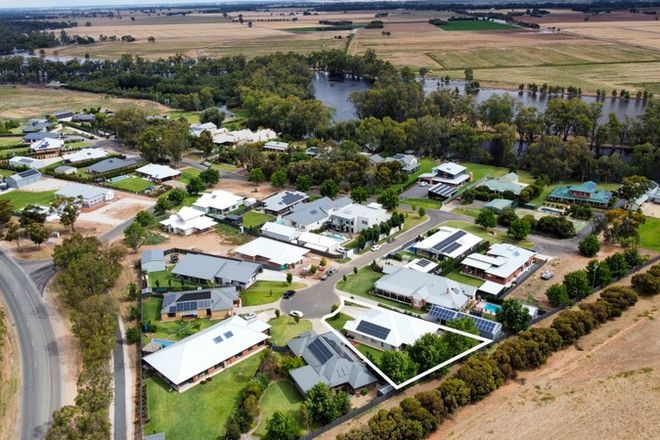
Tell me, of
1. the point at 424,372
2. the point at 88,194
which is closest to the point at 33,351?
the point at 424,372

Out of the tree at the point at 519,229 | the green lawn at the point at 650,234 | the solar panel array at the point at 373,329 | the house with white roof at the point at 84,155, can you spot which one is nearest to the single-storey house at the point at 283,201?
the tree at the point at 519,229

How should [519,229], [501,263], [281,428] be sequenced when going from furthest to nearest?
[519,229], [501,263], [281,428]

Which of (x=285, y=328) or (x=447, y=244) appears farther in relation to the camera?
(x=447, y=244)

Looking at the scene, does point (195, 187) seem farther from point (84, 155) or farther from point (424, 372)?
point (424, 372)

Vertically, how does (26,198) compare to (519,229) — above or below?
below

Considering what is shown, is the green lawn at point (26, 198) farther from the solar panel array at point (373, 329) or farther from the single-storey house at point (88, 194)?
the solar panel array at point (373, 329)

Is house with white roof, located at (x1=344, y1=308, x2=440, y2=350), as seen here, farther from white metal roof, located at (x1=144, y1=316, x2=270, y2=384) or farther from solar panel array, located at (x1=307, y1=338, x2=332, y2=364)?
white metal roof, located at (x1=144, y1=316, x2=270, y2=384)

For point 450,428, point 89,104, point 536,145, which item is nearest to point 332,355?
point 450,428
